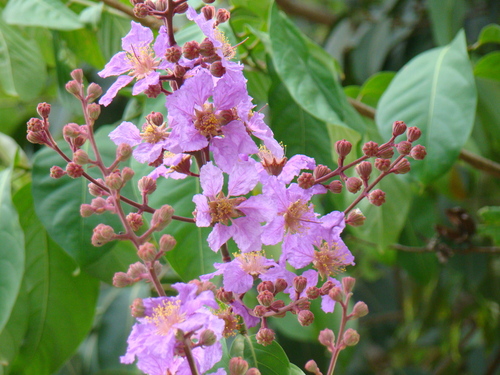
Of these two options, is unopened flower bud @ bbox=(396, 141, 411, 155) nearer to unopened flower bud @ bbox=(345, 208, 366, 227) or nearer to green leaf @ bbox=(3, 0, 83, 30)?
unopened flower bud @ bbox=(345, 208, 366, 227)

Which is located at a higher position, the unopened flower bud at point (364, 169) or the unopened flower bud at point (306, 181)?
the unopened flower bud at point (306, 181)

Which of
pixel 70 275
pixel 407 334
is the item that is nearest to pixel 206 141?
pixel 70 275

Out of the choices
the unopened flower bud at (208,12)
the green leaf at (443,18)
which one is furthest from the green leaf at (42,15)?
the green leaf at (443,18)

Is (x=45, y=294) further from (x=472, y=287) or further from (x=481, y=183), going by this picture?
(x=481, y=183)

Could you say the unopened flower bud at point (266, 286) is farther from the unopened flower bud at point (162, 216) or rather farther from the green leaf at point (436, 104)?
the green leaf at point (436, 104)

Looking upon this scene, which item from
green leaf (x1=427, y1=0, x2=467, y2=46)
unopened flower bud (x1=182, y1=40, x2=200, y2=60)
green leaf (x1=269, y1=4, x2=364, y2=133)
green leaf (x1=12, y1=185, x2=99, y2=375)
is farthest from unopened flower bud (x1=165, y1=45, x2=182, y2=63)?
green leaf (x1=427, y1=0, x2=467, y2=46)
